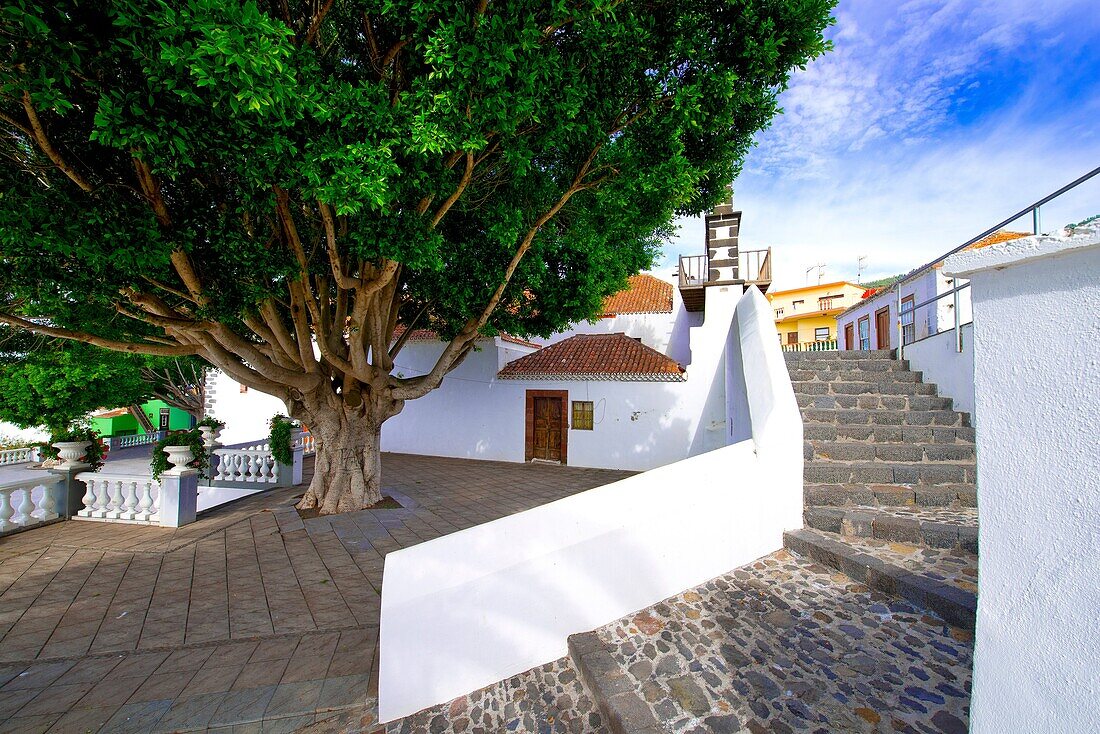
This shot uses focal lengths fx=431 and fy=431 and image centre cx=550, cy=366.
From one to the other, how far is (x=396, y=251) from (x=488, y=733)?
374 cm

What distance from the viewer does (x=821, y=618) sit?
7.59 feet

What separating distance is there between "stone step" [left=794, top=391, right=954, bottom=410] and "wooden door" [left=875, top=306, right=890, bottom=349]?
29.4 feet

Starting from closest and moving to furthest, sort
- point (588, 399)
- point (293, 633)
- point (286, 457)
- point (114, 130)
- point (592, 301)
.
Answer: point (114, 130)
point (293, 633)
point (592, 301)
point (286, 457)
point (588, 399)

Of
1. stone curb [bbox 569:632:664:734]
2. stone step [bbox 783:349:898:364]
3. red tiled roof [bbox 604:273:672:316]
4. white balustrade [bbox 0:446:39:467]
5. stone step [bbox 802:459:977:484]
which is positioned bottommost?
white balustrade [bbox 0:446:39:467]

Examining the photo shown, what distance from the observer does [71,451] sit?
21.3 feet

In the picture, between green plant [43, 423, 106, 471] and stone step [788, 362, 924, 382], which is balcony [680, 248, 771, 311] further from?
green plant [43, 423, 106, 471]

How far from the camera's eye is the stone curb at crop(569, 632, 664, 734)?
1782mm

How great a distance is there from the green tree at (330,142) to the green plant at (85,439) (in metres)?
2.30

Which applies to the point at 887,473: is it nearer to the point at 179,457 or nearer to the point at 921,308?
the point at 921,308

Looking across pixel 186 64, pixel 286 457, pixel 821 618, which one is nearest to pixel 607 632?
pixel 821 618

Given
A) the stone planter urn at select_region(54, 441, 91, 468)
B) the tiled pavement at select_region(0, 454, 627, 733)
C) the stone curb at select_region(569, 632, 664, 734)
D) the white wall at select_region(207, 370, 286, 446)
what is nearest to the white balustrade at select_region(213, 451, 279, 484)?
the tiled pavement at select_region(0, 454, 627, 733)

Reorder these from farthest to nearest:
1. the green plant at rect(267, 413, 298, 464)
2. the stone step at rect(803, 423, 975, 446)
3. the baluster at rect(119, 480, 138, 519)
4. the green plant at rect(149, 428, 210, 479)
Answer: the green plant at rect(267, 413, 298, 464), the baluster at rect(119, 480, 138, 519), the green plant at rect(149, 428, 210, 479), the stone step at rect(803, 423, 975, 446)

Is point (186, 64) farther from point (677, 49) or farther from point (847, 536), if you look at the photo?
point (847, 536)

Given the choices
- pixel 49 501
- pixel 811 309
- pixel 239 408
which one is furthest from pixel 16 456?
pixel 811 309
